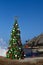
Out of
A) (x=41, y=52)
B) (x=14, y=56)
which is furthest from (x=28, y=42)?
(x=14, y=56)

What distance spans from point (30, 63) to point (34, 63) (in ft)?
1.05

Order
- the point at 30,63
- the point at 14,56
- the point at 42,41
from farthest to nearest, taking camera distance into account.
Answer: the point at 42,41
the point at 14,56
the point at 30,63

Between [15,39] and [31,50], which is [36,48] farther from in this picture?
[15,39]

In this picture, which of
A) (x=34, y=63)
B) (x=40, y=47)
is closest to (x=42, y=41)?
(x=40, y=47)

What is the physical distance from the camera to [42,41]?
37.8 meters

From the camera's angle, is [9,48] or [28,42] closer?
[9,48]

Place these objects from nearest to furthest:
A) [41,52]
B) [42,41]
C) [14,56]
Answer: [14,56] → [41,52] → [42,41]

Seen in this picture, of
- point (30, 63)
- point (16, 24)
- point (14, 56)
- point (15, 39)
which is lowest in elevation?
point (30, 63)

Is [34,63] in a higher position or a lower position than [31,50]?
lower

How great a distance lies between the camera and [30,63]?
15.7 metres

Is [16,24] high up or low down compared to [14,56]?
up

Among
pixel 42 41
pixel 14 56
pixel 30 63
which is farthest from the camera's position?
pixel 42 41

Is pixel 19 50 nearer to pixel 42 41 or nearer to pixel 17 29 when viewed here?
pixel 17 29

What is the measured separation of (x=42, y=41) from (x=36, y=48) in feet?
5.69
